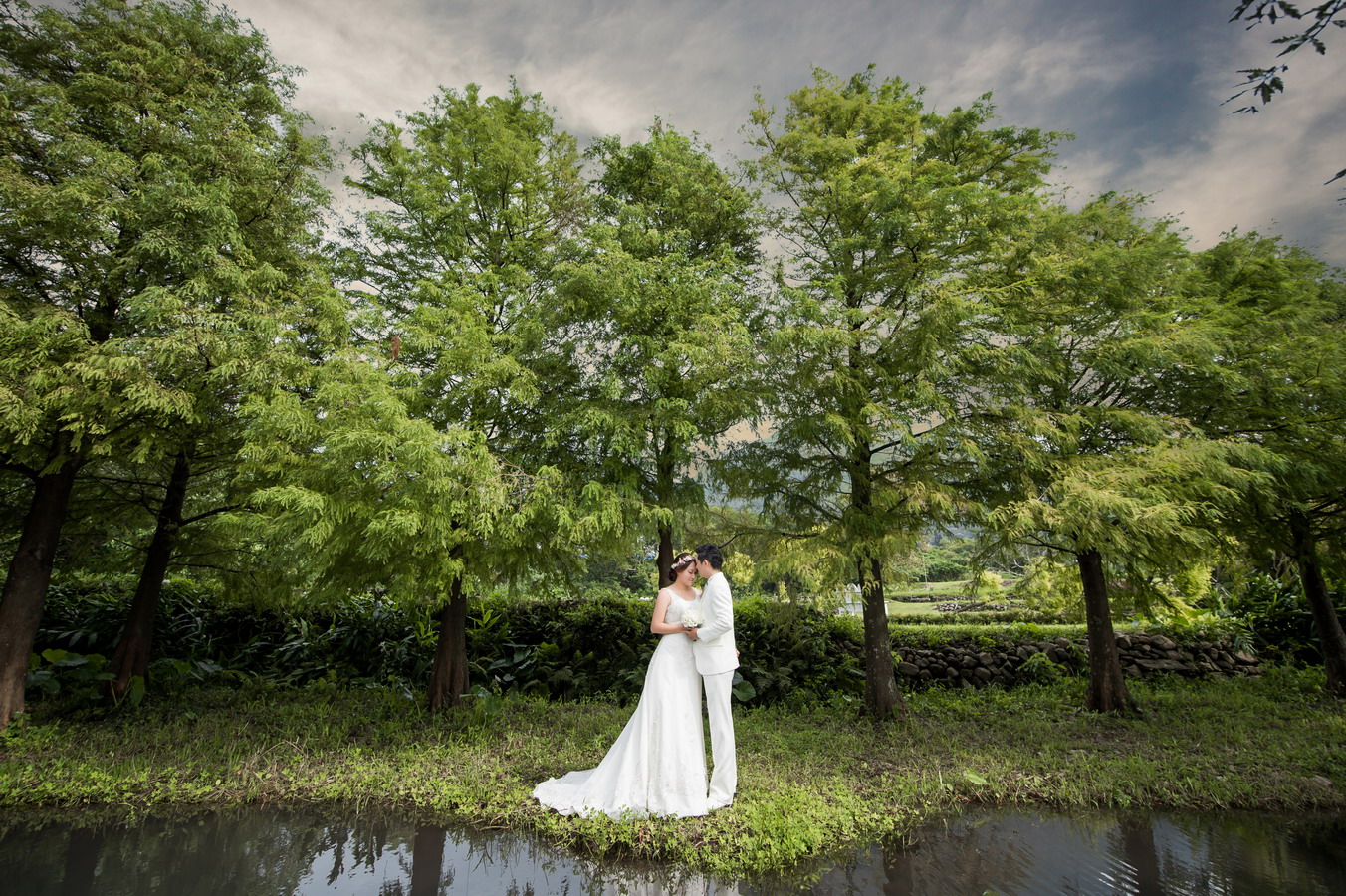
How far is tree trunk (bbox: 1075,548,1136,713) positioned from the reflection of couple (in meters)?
6.26

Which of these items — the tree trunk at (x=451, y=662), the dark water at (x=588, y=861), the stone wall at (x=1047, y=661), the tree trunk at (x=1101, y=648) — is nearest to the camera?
the dark water at (x=588, y=861)

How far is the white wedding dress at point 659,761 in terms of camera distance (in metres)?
5.06

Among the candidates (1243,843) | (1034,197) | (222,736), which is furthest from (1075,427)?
(222,736)

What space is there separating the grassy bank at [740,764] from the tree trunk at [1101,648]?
412mm

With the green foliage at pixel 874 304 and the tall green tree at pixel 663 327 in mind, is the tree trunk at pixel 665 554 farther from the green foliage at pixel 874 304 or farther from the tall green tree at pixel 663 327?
the green foliage at pixel 874 304

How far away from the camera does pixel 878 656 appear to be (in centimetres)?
833

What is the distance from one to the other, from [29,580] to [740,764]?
8747 mm

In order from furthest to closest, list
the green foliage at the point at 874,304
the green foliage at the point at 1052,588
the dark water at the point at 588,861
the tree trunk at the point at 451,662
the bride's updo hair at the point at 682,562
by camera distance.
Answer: the green foliage at the point at 1052,588, the tree trunk at the point at 451,662, the green foliage at the point at 874,304, the bride's updo hair at the point at 682,562, the dark water at the point at 588,861

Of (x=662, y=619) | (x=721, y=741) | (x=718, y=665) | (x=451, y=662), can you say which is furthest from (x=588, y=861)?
(x=451, y=662)

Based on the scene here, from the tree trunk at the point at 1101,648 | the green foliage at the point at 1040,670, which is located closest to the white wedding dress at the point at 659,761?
the tree trunk at the point at 1101,648

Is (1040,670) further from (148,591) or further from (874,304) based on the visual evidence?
(148,591)

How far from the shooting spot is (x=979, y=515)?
23.5 feet

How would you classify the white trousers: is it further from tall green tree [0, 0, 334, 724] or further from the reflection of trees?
tall green tree [0, 0, 334, 724]

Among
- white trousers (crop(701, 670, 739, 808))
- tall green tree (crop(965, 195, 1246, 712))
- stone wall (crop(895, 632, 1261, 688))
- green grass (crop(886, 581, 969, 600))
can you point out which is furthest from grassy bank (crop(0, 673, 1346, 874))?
green grass (crop(886, 581, 969, 600))
